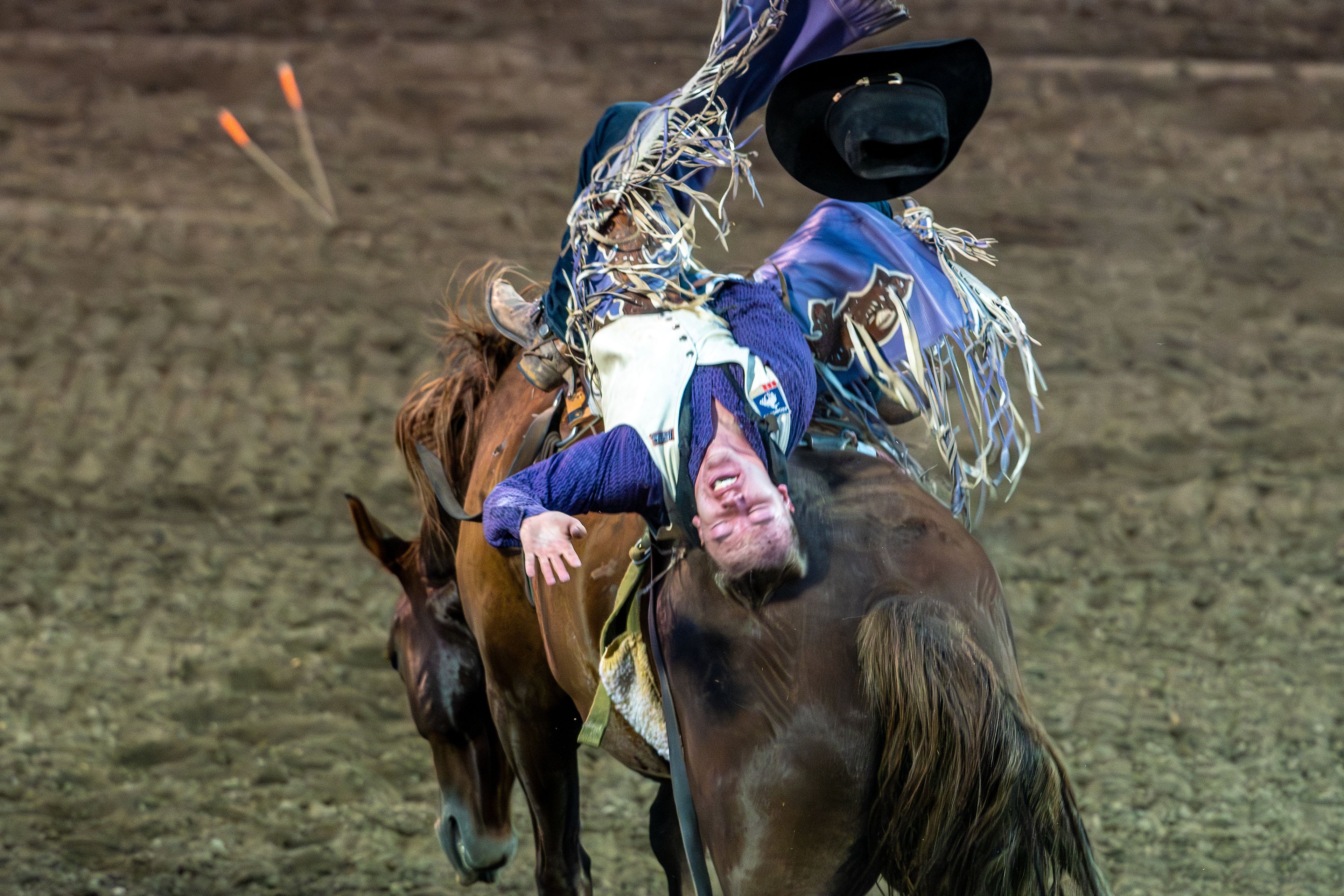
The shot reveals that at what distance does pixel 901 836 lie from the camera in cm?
155

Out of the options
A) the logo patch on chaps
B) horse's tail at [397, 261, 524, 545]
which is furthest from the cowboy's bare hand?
horse's tail at [397, 261, 524, 545]

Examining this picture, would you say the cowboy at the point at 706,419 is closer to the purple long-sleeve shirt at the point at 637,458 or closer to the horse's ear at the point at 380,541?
the purple long-sleeve shirt at the point at 637,458

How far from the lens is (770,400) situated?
161 cm

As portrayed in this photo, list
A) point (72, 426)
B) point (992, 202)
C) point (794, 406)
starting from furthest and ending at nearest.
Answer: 1. point (992, 202)
2. point (72, 426)
3. point (794, 406)

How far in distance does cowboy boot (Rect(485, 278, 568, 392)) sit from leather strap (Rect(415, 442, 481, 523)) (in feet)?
0.77

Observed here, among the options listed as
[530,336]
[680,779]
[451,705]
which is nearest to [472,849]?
[451,705]

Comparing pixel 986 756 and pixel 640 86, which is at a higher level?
pixel 986 756

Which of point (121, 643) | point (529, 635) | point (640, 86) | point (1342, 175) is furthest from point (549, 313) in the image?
point (1342, 175)

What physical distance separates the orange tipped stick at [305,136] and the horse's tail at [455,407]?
13.6ft

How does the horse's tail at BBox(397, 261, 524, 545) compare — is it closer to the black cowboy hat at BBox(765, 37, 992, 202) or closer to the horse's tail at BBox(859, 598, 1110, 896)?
the black cowboy hat at BBox(765, 37, 992, 202)

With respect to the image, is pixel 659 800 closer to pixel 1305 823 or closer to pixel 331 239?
pixel 1305 823

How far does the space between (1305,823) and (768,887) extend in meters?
2.41

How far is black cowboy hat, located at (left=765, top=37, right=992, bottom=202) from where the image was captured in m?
1.77

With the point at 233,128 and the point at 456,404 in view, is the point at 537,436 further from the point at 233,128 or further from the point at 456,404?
the point at 233,128
